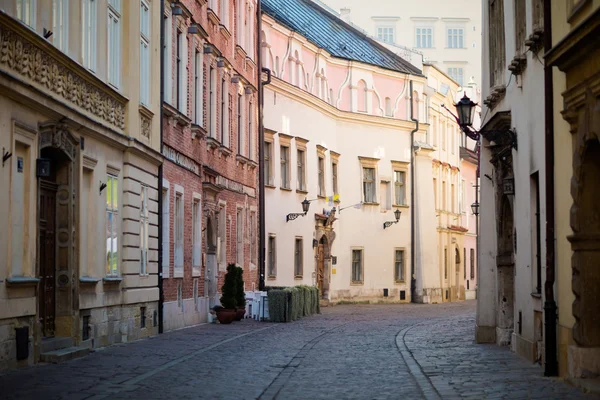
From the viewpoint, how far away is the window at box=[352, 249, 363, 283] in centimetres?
5478

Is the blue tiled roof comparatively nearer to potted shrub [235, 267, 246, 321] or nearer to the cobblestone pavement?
potted shrub [235, 267, 246, 321]

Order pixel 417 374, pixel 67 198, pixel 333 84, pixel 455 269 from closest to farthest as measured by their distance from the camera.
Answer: pixel 417 374 → pixel 67 198 → pixel 333 84 → pixel 455 269

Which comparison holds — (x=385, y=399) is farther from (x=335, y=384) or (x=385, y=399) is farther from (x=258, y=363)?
(x=258, y=363)

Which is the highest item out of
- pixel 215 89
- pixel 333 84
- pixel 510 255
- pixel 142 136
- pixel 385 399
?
pixel 333 84

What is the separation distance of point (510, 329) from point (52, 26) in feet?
→ 33.3

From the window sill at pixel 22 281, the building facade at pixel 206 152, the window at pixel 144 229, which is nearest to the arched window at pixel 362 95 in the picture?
the building facade at pixel 206 152

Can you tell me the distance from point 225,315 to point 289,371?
49.6 ft

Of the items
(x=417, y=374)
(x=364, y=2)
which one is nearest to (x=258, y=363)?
(x=417, y=374)

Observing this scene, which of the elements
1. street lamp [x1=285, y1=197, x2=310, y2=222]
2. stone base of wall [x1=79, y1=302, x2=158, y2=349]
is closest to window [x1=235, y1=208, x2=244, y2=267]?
street lamp [x1=285, y1=197, x2=310, y2=222]

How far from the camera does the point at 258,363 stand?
1830 cm

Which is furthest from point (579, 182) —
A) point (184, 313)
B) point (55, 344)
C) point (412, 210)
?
point (412, 210)

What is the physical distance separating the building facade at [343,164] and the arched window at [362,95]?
0.06 m

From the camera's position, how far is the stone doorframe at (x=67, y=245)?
19.5 meters

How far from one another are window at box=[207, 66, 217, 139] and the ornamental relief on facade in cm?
1021
